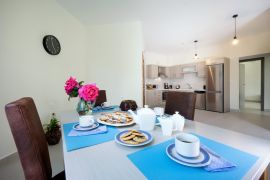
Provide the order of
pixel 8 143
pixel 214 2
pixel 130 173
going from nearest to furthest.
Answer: pixel 130 173 → pixel 8 143 → pixel 214 2

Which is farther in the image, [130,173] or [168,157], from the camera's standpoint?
[168,157]

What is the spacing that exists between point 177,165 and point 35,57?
273cm

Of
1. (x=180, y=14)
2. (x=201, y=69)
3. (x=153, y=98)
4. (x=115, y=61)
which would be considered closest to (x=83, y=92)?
(x=115, y=61)

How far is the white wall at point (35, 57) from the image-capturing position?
1846 millimetres

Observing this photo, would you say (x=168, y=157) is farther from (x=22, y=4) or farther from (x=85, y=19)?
(x=85, y=19)

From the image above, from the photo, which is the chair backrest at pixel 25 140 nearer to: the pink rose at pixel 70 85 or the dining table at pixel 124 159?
the dining table at pixel 124 159

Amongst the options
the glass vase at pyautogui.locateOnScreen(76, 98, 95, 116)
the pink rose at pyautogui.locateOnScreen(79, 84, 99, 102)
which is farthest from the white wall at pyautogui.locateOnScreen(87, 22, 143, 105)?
the pink rose at pyautogui.locateOnScreen(79, 84, 99, 102)

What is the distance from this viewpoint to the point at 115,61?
3.26 m

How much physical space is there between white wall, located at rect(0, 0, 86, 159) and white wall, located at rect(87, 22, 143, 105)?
336mm

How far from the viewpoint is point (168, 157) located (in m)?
0.61

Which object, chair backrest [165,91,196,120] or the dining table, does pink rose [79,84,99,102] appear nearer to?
the dining table

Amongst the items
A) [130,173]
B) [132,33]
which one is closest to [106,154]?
[130,173]

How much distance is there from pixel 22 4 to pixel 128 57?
211cm

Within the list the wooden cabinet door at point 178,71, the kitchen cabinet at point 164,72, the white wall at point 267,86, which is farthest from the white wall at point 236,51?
the kitchen cabinet at point 164,72
